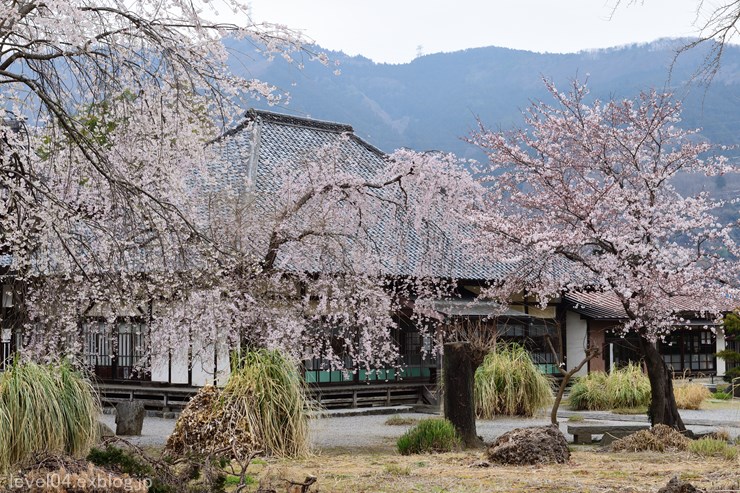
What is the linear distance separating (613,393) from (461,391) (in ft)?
28.6

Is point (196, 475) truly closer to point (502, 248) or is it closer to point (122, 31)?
point (122, 31)

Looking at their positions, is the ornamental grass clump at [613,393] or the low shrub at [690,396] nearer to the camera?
the ornamental grass clump at [613,393]

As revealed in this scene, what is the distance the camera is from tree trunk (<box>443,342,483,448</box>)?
1059 centimetres

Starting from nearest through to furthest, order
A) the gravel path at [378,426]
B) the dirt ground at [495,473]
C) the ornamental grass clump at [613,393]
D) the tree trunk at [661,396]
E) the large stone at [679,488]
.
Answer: the large stone at [679,488]
the dirt ground at [495,473]
the tree trunk at [661,396]
the gravel path at [378,426]
the ornamental grass clump at [613,393]

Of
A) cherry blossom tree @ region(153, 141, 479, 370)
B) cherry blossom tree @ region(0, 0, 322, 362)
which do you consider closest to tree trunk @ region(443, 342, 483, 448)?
cherry blossom tree @ region(153, 141, 479, 370)

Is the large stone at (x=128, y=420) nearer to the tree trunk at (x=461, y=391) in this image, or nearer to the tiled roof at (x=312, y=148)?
the tree trunk at (x=461, y=391)

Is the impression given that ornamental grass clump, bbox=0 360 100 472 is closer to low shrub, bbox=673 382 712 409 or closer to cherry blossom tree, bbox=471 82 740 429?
cherry blossom tree, bbox=471 82 740 429

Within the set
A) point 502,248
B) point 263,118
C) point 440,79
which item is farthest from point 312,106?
point 502,248

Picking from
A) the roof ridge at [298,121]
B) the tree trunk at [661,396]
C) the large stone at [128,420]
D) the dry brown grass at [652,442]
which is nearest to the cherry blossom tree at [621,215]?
the tree trunk at [661,396]

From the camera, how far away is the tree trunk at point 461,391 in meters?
10.6

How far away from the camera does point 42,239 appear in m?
7.11

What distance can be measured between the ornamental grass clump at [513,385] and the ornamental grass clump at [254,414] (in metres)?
6.81

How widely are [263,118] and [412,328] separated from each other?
651 centimetres

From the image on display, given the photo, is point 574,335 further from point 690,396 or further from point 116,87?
point 116,87
